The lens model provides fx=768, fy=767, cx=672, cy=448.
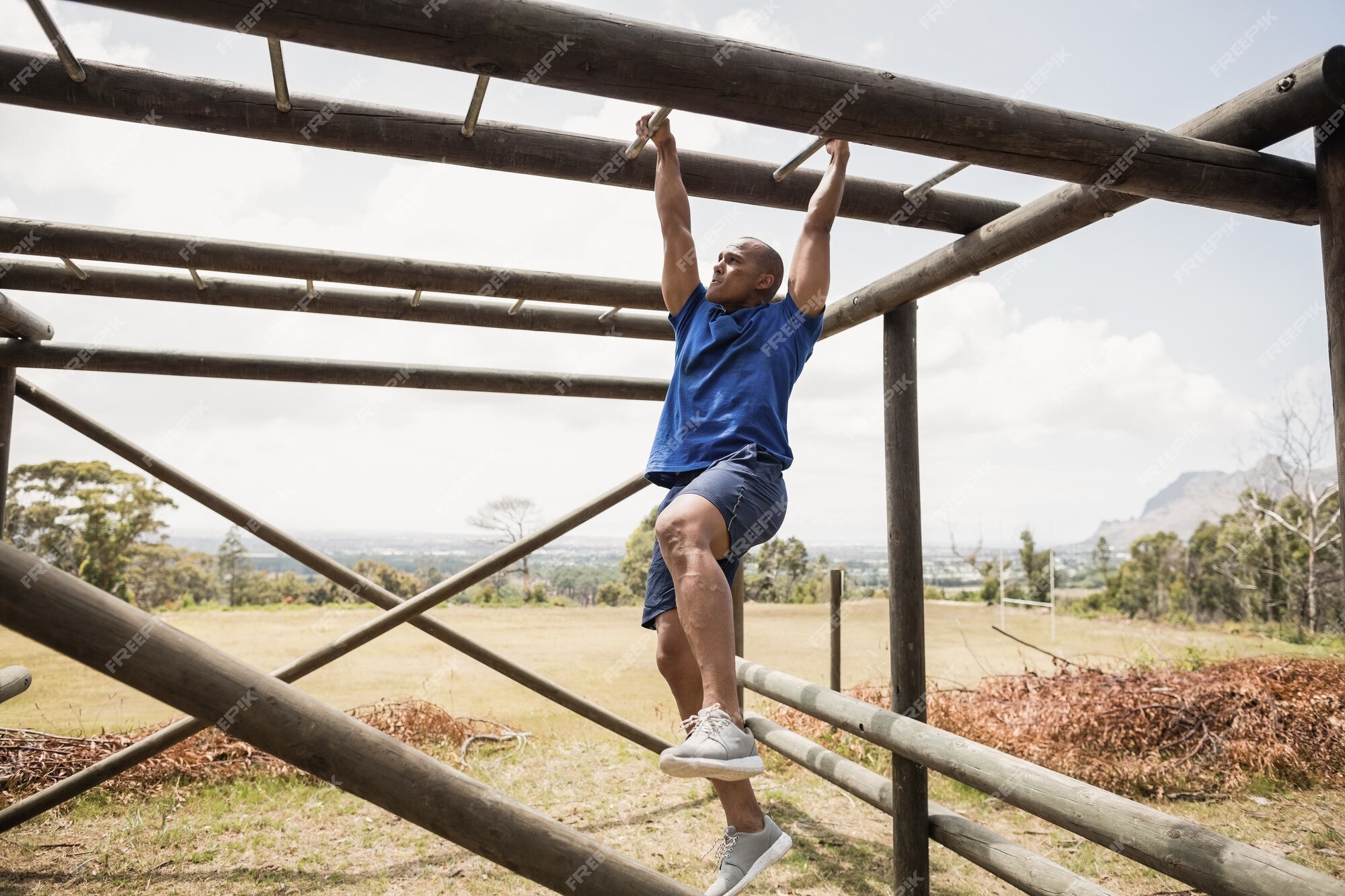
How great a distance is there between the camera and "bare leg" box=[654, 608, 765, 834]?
2.12 metres

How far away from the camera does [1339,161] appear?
166 centimetres

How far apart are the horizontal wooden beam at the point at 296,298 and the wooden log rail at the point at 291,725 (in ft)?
8.49

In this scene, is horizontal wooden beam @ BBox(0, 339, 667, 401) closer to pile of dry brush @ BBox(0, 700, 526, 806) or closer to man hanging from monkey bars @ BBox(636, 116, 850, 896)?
man hanging from monkey bars @ BBox(636, 116, 850, 896)

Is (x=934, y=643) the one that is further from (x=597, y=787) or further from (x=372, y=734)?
(x=372, y=734)

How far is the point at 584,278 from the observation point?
3.42m

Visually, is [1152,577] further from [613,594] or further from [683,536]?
[683,536]

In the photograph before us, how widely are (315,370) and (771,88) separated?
3258 millimetres

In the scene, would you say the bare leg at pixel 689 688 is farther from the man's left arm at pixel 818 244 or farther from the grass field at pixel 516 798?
the grass field at pixel 516 798

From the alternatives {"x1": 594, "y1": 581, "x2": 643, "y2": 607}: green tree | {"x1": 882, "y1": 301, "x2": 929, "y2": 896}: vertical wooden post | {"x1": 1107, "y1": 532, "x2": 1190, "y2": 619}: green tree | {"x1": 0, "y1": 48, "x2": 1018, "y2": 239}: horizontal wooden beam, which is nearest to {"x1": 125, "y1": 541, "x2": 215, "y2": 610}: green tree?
{"x1": 594, "y1": 581, "x2": 643, "y2": 607}: green tree

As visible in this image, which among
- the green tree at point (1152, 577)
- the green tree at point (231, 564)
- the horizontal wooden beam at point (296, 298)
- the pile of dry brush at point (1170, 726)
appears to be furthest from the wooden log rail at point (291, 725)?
the green tree at point (1152, 577)

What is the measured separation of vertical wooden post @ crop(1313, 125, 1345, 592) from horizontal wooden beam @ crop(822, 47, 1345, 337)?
7 cm

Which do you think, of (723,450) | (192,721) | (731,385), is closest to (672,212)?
(731,385)

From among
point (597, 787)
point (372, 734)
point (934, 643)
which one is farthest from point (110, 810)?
point (934, 643)

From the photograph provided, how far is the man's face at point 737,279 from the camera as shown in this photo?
8.07 ft
